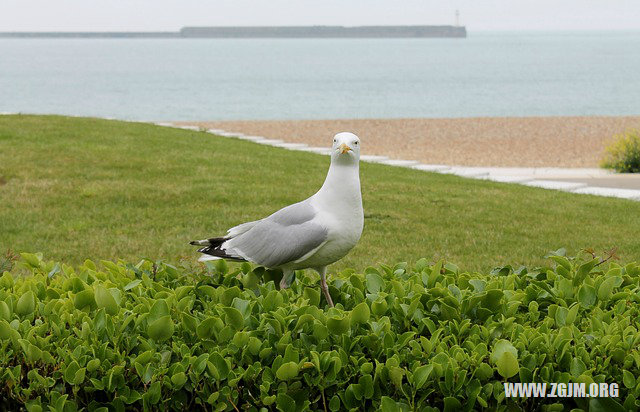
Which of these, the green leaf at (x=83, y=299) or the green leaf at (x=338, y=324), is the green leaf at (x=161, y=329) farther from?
the green leaf at (x=338, y=324)

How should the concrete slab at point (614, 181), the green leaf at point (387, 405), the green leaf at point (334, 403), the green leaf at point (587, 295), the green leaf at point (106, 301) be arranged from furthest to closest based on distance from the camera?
the concrete slab at point (614, 181), the green leaf at point (587, 295), the green leaf at point (106, 301), the green leaf at point (334, 403), the green leaf at point (387, 405)

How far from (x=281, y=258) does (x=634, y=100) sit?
5817 cm

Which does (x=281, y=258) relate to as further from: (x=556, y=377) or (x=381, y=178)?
(x=381, y=178)

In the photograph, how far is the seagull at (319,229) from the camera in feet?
11.9

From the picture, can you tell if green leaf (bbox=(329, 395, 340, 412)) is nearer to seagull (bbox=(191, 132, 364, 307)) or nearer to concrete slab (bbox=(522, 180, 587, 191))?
seagull (bbox=(191, 132, 364, 307))

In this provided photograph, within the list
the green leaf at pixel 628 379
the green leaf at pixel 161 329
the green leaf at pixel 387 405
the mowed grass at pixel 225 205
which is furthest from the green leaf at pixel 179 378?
the mowed grass at pixel 225 205

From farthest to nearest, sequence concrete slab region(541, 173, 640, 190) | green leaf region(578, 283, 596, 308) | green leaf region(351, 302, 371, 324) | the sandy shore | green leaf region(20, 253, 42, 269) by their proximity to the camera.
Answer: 1. the sandy shore
2. concrete slab region(541, 173, 640, 190)
3. green leaf region(20, 253, 42, 269)
4. green leaf region(578, 283, 596, 308)
5. green leaf region(351, 302, 371, 324)

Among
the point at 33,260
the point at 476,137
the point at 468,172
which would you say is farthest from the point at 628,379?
the point at 476,137

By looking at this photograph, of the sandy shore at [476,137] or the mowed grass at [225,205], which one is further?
the sandy shore at [476,137]

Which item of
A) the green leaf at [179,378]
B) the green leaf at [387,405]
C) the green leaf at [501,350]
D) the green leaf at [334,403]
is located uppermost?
the green leaf at [501,350]

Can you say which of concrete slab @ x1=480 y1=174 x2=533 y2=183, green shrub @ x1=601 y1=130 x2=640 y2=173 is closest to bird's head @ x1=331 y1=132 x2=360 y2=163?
concrete slab @ x1=480 y1=174 x2=533 y2=183

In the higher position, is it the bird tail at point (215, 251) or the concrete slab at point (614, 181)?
the bird tail at point (215, 251)

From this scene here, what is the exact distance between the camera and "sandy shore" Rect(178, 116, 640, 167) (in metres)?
19.9

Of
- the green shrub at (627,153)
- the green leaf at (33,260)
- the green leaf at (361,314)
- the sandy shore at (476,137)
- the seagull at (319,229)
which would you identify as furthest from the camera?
the sandy shore at (476,137)
